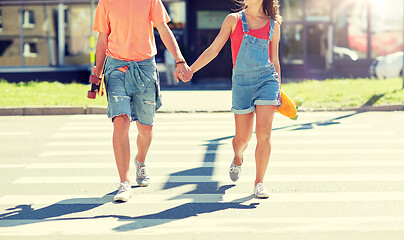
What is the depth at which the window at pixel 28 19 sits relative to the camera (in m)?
23.0

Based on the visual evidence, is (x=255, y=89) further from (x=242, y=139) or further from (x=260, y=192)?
(x=260, y=192)

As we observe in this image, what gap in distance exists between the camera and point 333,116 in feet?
41.2

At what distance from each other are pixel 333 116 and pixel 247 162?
17.0 ft

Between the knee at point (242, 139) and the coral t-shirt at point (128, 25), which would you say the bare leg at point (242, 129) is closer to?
the knee at point (242, 139)

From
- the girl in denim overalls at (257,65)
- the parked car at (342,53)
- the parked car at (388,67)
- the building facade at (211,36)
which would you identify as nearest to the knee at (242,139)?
the girl in denim overalls at (257,65)

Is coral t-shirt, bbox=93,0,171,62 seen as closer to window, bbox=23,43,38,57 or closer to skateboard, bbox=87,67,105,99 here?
skateboard, bbox=87,67,105,99

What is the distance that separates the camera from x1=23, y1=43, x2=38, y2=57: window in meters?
23.2

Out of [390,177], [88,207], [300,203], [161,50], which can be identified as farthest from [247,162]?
[161,50]

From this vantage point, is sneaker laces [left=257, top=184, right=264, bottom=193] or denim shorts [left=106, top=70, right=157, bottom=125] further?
sneaker laces [left=257, top=184, right=264, bottom=193]

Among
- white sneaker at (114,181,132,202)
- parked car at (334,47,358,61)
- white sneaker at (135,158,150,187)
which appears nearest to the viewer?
white sneaker at (114,181,132,202)

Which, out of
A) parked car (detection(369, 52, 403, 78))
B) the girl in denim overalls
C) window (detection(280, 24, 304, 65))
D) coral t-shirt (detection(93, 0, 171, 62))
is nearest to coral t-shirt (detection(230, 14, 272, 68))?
the girl in denim overalls

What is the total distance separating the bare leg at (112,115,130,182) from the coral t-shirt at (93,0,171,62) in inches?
20.8

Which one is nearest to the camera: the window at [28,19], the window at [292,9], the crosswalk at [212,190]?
the crosswalk at [212,190]

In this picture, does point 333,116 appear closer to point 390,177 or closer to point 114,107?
point 390,177
